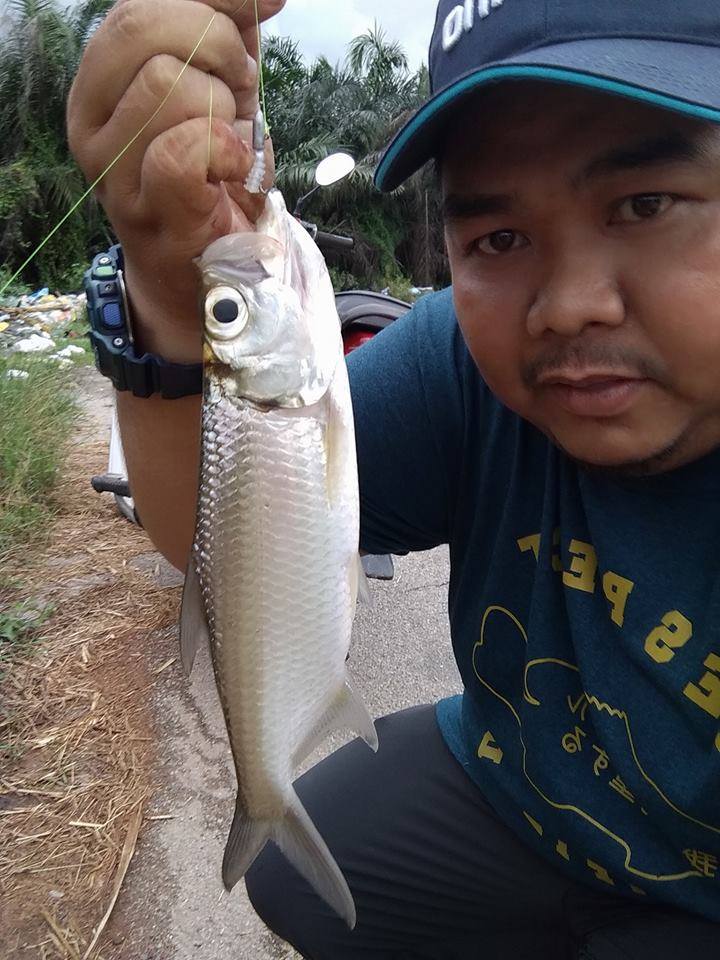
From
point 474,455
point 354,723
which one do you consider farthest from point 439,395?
point 354,723

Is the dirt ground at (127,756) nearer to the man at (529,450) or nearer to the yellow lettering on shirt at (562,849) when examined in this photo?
the man at (529,450)

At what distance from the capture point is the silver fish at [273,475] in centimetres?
132

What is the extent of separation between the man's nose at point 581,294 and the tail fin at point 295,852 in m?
1.03

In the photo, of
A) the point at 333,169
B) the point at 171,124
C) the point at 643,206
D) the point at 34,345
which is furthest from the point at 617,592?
the point at 34,345

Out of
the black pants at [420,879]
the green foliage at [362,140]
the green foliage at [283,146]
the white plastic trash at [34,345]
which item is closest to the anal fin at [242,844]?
the black pants at [420,879]

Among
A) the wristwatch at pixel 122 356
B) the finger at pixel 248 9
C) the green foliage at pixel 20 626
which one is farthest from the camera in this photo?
the green foliage at pixel 20 626

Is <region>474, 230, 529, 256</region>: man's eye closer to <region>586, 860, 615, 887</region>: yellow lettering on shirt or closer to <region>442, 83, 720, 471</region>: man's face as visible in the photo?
<region>442, 83, 720, 471</region>: man's face

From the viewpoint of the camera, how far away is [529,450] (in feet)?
5.11

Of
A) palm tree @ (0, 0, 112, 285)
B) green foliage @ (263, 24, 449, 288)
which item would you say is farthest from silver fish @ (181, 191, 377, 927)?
green foliage @ (263, 24, 449, 288)

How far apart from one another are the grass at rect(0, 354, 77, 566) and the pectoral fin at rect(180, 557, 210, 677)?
9.48ft

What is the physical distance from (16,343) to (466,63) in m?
8.74

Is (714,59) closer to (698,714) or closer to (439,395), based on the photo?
(439,395)

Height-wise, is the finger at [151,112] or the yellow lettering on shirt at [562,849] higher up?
the finger at [151,112]

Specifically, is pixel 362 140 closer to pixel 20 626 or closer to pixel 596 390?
pixel 20 626
